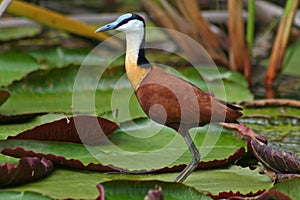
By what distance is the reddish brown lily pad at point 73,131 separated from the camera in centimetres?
167

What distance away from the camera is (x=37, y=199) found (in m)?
1.30

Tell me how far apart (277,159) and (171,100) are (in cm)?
30

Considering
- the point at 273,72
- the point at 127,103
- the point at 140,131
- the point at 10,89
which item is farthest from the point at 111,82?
the point at 273,72

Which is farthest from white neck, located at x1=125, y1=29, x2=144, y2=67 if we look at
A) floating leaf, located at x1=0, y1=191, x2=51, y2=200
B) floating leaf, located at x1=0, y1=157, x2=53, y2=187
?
floating leaf, located at x1=0, y1=191, x2=51, y2=200

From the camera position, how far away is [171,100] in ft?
5.21

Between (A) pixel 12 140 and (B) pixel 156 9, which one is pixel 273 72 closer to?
(B) pixel 156 9

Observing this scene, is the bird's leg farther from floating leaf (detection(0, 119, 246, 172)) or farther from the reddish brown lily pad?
the reddish brown lily pad

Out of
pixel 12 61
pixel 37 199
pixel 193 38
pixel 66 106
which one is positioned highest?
pixel 193 38

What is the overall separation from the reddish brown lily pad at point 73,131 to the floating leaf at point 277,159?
44 centimetres

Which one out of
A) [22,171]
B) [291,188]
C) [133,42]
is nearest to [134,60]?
[133,42]

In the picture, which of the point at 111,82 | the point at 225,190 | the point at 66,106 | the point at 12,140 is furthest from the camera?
the point at 111,82

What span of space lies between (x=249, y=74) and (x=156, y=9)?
572 millimetres

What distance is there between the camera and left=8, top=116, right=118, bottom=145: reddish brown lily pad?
5.47 ft

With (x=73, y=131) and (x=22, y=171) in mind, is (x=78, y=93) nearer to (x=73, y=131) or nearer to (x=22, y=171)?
(x=73, y=131)
